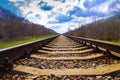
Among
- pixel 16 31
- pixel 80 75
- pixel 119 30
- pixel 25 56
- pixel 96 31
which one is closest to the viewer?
pixel 80 75

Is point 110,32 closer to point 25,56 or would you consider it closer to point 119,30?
point 119,30

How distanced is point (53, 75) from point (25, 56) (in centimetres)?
345

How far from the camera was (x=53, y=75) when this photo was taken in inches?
171

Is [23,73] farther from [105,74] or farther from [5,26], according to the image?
[5,26]

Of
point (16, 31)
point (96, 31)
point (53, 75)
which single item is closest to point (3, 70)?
point (53, 75)

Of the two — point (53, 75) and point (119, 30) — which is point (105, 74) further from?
point (119, 30)

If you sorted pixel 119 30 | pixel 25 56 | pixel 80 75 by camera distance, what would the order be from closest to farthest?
pixel 80 75
pixel 25 56
pixel 119 30

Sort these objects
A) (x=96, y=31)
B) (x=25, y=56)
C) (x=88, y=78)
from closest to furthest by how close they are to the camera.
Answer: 1. (x=88, y=78)
2. (x=25, y=56)
3. (x=96, y=31)

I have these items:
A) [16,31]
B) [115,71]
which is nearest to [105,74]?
[115,71]

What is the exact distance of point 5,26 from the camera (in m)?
79.9

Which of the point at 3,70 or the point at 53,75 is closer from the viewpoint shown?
the point at 53,75

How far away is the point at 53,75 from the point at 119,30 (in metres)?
38.4

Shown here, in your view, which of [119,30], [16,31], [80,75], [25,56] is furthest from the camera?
[16,31]

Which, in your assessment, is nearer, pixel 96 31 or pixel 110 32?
pixel 110 32
